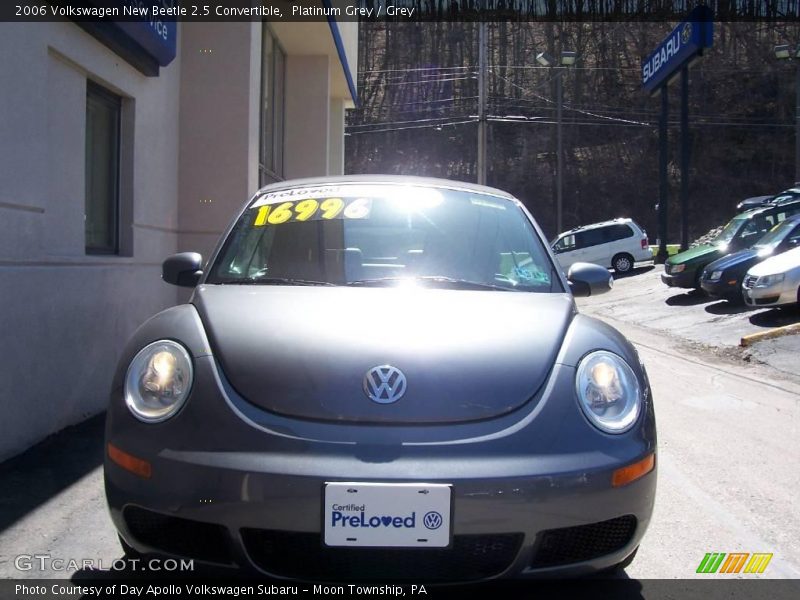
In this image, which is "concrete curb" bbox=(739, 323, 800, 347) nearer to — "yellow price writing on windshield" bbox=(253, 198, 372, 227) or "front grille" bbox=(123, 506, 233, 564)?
"yellow price writing on windshield" bbox=(253, 198, 372, 227)

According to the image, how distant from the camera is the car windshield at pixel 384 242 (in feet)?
11.3

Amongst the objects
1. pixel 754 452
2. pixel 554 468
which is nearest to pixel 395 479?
pixel 554 468

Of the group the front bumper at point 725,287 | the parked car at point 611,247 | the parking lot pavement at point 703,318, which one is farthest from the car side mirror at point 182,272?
the parked car at point 611,247

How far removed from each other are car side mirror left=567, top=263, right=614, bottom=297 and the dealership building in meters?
3.28

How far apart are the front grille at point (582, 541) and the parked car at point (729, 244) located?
48.9 ft

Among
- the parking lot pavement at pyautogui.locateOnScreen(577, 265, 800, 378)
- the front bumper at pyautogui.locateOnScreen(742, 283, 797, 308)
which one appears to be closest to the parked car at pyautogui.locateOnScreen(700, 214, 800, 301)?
the parking lot pavement at pyautogui.locateOnScreen(577, 265, 800, 378)

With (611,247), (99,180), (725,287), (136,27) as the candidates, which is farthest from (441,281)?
(611,247)

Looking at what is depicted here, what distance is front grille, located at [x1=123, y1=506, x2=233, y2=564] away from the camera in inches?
93.4

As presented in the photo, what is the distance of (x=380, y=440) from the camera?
2.39m

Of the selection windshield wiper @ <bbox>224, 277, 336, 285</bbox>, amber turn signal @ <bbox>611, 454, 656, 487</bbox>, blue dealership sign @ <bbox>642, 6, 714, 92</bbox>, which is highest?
blue dealership sign @ <bbox>642, 6, 714, 92</bbox>

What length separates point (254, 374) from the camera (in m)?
2.54

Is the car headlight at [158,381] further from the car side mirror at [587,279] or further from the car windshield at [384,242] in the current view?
the car side mirror at [587,279]

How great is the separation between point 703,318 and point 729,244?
347cm

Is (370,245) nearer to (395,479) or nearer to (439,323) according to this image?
(439,323)
